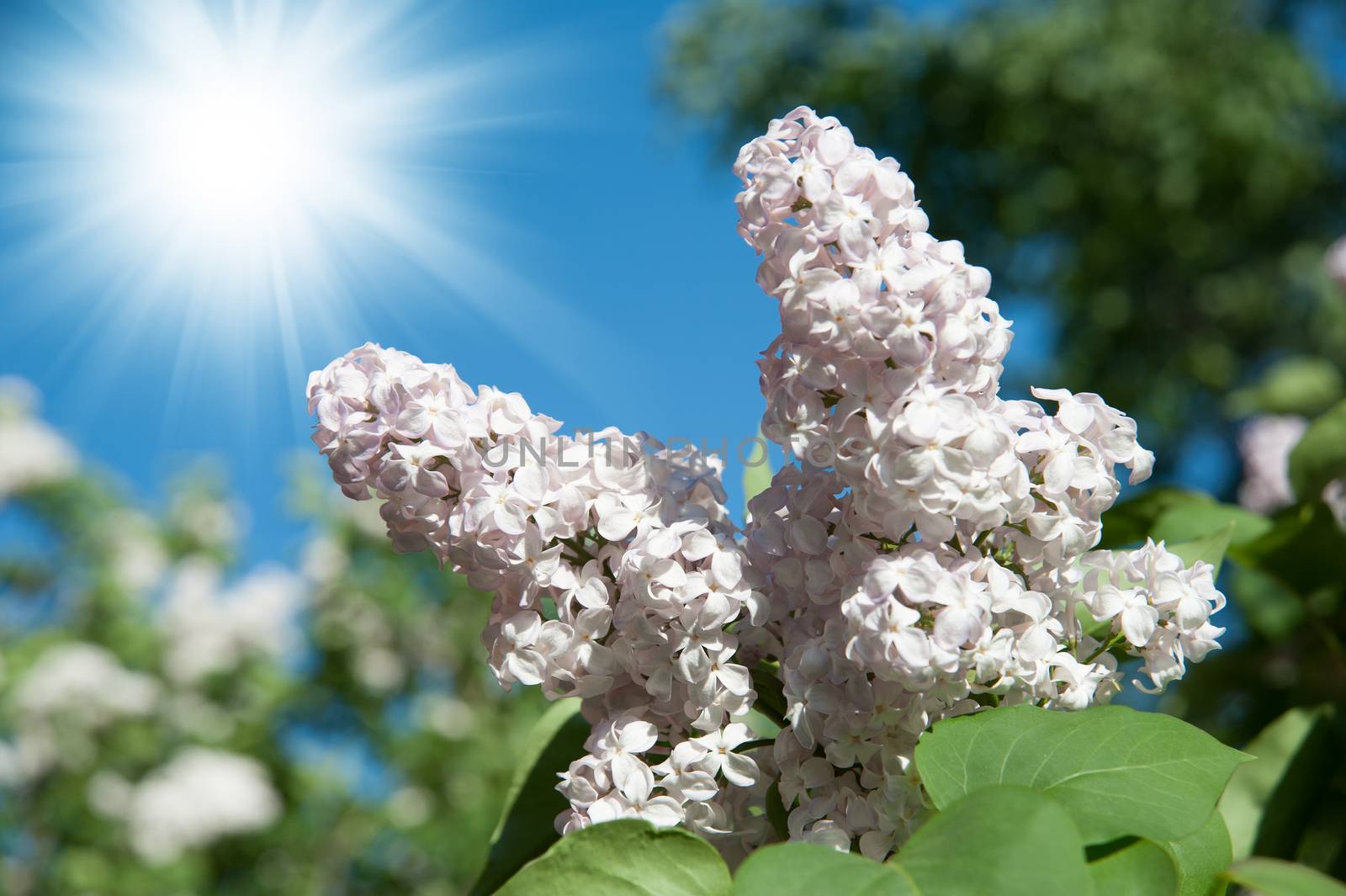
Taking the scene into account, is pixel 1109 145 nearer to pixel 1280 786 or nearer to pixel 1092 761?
pixel 1280 786

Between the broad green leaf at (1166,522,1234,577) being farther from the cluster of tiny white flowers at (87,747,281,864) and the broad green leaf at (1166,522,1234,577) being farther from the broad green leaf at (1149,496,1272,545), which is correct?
the cluster of tiny white flowers at (87,747,281,864)

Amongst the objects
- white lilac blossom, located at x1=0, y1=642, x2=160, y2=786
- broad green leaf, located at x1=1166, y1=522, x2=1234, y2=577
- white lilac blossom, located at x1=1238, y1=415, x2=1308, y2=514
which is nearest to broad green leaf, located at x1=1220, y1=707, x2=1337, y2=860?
broad green leaf, located at x1=1166, y1=522, x2=1234, y2=577

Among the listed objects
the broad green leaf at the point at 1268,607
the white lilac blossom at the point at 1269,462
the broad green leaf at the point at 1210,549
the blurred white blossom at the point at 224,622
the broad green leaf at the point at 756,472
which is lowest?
the broad green leaf at the point at 1210,549

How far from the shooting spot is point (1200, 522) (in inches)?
36.2

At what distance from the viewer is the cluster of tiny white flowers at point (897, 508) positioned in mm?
490

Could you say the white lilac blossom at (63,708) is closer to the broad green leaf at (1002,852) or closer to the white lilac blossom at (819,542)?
the white lilac blossom at (819,542)

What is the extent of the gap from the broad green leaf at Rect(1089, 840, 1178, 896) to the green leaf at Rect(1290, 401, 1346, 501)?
695mm

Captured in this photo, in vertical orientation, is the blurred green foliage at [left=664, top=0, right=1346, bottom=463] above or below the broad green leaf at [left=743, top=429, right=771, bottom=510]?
above

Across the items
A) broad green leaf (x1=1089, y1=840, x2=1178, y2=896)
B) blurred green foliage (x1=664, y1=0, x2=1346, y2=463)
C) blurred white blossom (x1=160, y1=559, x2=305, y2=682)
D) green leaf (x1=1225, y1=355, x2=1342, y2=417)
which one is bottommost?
broad green leaf (x1=1089, y1=840, x2=1178, y2=896)

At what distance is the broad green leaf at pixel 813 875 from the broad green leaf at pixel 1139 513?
0.61 meters

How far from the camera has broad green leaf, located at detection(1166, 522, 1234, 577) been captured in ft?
2.27

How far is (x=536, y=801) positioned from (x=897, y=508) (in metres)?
0.36

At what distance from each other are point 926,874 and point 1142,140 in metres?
7.56

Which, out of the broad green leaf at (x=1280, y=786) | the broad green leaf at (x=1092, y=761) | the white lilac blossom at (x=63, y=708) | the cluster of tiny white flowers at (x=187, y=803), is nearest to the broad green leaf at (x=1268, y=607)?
the broad green leaf at (x=1280, y=786)
